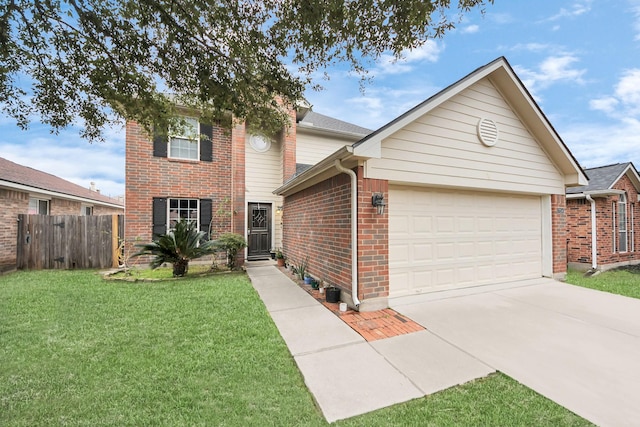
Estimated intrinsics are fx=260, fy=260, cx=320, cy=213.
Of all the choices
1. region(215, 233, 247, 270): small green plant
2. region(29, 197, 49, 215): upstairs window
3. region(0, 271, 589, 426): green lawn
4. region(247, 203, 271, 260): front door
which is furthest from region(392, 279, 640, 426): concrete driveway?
region(29, 197, 49, 215): upstairs window

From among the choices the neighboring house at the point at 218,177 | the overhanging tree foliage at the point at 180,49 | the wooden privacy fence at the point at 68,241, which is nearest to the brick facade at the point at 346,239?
the overhanging tree foliage at the point at 180,49

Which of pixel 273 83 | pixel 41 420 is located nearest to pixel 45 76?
pixel 273 83

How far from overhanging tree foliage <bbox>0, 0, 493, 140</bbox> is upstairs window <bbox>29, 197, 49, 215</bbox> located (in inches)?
379

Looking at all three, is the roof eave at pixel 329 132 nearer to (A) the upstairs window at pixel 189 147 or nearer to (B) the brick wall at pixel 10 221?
(A) the upstairs window at pixel 189 147

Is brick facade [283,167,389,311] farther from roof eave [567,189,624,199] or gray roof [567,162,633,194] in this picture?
gray roof [567,162,633,194]

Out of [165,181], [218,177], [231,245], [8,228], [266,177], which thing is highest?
[266,177]

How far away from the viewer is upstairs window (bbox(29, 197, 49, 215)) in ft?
34.6

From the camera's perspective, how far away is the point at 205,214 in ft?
31.5

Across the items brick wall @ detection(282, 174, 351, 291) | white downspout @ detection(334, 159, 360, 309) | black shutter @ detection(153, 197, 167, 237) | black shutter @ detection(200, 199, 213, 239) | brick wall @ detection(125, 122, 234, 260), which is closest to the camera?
white downspout @ detection(334, 159, 360, 309)

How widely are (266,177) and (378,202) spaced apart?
725 cm

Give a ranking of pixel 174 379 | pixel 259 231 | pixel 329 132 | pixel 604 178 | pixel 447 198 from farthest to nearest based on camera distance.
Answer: pixel 329 132 < pixel 259 231 < pixel 604 178 < pixel 447 198 < pixel 174 379

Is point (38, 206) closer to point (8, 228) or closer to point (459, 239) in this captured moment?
point (8, 228)

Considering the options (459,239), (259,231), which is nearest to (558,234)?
(459,239)

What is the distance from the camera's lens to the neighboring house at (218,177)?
885cm
